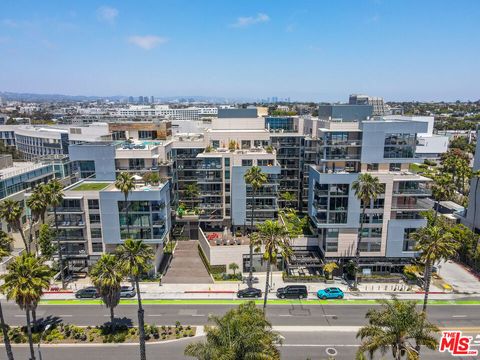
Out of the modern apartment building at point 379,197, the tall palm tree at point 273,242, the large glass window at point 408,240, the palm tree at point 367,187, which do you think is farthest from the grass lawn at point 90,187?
the large glass window at point 408,240

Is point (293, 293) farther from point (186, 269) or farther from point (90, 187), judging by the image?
point (90, 187)

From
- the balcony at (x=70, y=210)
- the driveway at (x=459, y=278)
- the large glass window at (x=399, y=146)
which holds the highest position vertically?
the large glass window at (x=399, y=146)

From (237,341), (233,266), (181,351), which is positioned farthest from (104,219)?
(237,341)

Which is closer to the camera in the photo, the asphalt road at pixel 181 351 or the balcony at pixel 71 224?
the asphalt road at pixel 181 351

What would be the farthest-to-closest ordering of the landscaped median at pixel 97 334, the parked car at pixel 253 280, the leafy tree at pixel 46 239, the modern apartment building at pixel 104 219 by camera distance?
the leafy tree at pixel 46 239, the parked car at pixel 253 280, the modern apartment building at pixel 104 219, the landscaped median at pixel 97 334

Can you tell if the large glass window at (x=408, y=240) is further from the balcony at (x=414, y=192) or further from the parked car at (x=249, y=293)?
the parked car at (x=249, y=293)

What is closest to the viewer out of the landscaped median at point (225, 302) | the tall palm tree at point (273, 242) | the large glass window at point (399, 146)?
the tall palm tree at point (273, 242)

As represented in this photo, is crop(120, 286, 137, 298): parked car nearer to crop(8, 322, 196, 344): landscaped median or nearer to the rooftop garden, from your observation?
crop(8, 322, 196, 344): landscaped median
